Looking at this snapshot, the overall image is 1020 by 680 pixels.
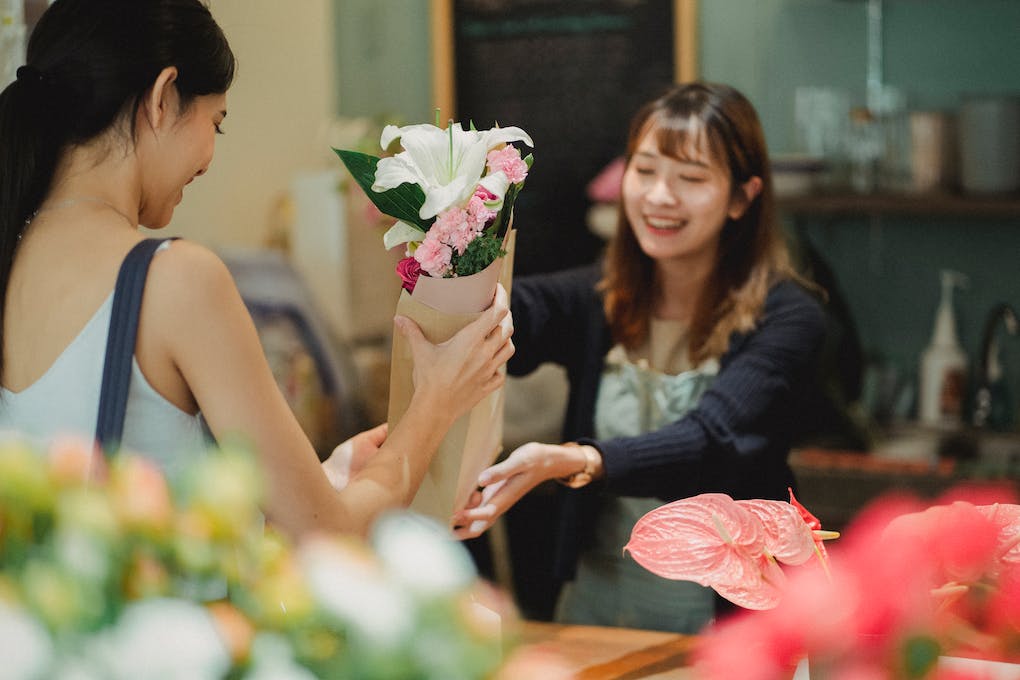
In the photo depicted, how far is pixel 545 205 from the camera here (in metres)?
3.61

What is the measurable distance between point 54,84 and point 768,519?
836 millimetres

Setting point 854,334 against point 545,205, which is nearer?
point 854,334

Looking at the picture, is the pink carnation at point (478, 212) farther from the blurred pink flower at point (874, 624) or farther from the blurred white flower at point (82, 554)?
the blurred white flower at point (82, 554)

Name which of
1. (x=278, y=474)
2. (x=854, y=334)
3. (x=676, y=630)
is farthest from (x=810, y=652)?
(x=854, y=334)

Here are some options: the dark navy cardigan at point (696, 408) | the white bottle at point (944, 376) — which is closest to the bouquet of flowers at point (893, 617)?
the dark navy cardigan at point (696, 408)

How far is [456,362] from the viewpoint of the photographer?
1.41m

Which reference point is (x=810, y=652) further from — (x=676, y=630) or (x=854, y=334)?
(x=854, y=334)

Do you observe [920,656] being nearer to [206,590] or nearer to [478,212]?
[206,590]

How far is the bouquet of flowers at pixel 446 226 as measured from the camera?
4.32 feet

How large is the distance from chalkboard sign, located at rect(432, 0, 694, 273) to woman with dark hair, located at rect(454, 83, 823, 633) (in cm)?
148

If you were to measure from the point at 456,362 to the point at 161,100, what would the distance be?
18.1 inches

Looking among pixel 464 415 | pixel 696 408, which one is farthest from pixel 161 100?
pixel 696 408

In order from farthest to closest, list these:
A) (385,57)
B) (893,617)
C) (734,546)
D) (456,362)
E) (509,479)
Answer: (385,57) < (509,479) < (456,362) < (734,546) < (893,617)

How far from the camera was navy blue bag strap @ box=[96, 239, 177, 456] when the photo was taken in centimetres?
109
